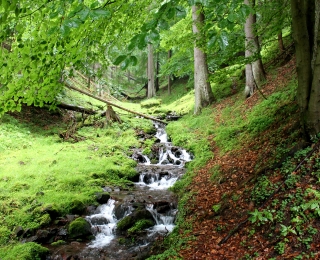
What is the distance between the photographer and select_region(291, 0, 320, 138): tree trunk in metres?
4.57

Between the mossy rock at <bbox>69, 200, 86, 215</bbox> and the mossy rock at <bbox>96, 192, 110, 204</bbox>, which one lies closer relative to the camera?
the mossy rock at <bbox>69, 200, 86, 215</bbox>

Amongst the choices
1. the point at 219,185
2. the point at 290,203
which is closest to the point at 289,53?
the point at 219,185

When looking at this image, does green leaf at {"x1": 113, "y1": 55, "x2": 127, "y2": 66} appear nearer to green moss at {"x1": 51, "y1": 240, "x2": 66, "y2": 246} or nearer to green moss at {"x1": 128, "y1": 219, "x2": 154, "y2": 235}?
green moss at {"x1": 128, "y1": 219, "x2": 154, "y2": 235}

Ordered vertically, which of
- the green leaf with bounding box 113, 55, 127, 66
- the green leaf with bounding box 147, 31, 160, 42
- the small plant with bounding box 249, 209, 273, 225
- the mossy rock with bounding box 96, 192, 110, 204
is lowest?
the mossy rock with bounding box 96, 192, 110, 204

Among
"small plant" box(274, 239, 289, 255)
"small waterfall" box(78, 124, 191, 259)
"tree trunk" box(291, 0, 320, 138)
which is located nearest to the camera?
"small plant" box(274, 239, 289, 255)

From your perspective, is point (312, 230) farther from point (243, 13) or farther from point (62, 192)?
point (62, 192)

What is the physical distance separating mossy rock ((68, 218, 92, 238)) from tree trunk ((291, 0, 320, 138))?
549 cm

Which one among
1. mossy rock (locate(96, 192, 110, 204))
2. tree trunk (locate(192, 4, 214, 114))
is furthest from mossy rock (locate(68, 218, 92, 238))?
tree trunk (locate(192, 4, 214, 114))

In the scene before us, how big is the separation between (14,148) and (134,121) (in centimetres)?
792

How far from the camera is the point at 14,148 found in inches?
441

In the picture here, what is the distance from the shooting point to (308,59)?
471cm

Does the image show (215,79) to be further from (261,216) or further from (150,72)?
(150,72)

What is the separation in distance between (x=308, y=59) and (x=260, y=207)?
2775 mm

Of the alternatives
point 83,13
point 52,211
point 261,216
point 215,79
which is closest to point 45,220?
point 52,211
